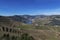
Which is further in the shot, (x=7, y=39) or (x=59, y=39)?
(x=59, y=39)

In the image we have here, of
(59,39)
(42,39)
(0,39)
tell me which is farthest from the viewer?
(59,39)

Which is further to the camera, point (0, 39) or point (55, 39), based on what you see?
point (55, 39)

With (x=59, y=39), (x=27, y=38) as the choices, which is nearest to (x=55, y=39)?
(x=59, y=39)

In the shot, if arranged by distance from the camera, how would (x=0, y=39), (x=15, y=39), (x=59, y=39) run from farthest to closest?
(x=59, y=39), (x=15, y=39), (x=0, y=39)

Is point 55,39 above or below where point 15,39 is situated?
below

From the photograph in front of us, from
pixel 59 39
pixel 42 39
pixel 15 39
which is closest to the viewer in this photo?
pixel 15 39

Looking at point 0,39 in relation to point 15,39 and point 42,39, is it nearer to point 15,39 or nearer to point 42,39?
point 15,39

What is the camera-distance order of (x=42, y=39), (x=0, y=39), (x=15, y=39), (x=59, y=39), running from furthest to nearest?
(x=59, y=39) < (x=42, y=39) < (x=15, y=39) < (x=0, y=39)

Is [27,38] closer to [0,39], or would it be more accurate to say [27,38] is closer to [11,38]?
[11,38]

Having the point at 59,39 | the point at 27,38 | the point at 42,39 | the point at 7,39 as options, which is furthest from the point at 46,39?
the point at 7,39
